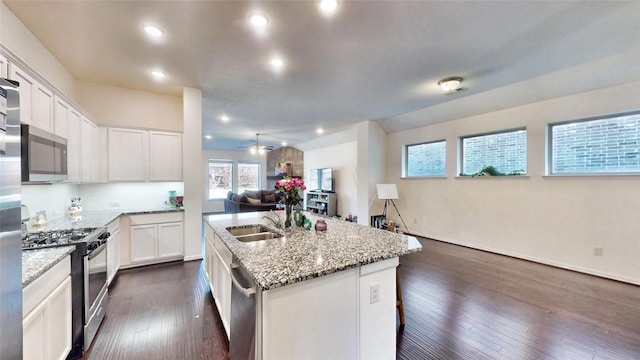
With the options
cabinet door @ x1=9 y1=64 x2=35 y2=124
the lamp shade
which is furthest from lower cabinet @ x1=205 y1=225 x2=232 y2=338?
the lamp shade

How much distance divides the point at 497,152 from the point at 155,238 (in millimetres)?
6222

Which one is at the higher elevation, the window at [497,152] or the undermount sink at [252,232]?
the window at [497,152]

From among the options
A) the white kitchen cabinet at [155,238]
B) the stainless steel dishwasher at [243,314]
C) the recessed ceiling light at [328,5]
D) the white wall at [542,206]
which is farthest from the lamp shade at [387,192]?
the stainless steel dishwasher at [243,314]

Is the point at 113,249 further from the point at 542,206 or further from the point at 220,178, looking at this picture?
the point at 220,178

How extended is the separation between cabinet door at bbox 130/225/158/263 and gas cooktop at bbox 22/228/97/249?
1453 mm

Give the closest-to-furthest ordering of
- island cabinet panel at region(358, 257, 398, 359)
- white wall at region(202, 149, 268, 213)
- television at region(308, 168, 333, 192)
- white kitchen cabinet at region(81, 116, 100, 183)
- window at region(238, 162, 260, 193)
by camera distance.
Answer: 1. island cabinet panel at region(358, 257, 398, 359)
2. white kitchen cabinet at region(81, 116, 100, 183)
3. television at region(308, 168, 333, 192)
4. white wall at region(202, 149, 268, 213)
5. window at region(238, 162, 260, 193)

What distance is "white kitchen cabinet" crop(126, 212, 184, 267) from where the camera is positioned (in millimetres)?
3564

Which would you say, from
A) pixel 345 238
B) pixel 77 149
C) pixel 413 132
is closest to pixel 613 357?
pixel 345 238

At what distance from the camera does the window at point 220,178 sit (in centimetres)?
994

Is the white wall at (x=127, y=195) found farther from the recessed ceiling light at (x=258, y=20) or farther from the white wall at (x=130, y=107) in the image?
the recessed ceiling light at (x=258, y=20)

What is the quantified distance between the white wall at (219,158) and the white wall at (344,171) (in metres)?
3.26

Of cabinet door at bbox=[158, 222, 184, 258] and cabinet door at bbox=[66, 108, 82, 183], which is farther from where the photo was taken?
cabinet door at bbox=[158, 222, 184, 258]

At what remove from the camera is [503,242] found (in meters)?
4.40

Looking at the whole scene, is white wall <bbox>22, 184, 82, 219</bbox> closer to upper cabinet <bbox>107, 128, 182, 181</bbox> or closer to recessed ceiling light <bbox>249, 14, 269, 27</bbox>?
upper cabinet <bbox>107, 128, 182, 181</bbox>
